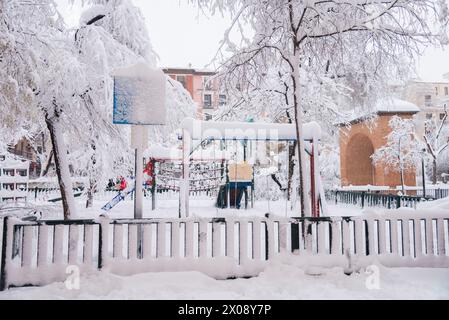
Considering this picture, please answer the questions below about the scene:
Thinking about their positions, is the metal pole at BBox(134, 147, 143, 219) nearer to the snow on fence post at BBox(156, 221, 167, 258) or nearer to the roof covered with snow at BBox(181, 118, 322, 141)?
Answer: the snow on fence post at BBox(156, 221, 167, 258)

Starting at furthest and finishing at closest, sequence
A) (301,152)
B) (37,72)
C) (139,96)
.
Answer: (301,152) < (37,72) < (139,96)

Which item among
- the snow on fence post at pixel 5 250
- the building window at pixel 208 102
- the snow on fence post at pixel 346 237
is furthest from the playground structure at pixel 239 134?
the building window at pixel 208 102

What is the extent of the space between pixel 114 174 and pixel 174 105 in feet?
11.0

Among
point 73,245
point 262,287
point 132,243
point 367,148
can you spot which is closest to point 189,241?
point 132,243

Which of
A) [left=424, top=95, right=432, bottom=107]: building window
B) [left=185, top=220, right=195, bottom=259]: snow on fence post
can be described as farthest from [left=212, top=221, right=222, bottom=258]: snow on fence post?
[left=424, top=95, right=432, bottom=107]: building window

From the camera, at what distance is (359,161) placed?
24.8 metres

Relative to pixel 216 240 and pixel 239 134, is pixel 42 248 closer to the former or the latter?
pixel 216 240

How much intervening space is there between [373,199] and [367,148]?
1271 cm

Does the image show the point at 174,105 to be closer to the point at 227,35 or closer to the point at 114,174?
the point at 114,174

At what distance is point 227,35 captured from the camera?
6.14m

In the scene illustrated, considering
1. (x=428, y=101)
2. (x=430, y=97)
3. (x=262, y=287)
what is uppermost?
(x=430, y=97)

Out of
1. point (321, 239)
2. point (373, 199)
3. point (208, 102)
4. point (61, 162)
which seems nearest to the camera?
point (321, 239)

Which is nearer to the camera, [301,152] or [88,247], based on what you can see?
[88,247]
